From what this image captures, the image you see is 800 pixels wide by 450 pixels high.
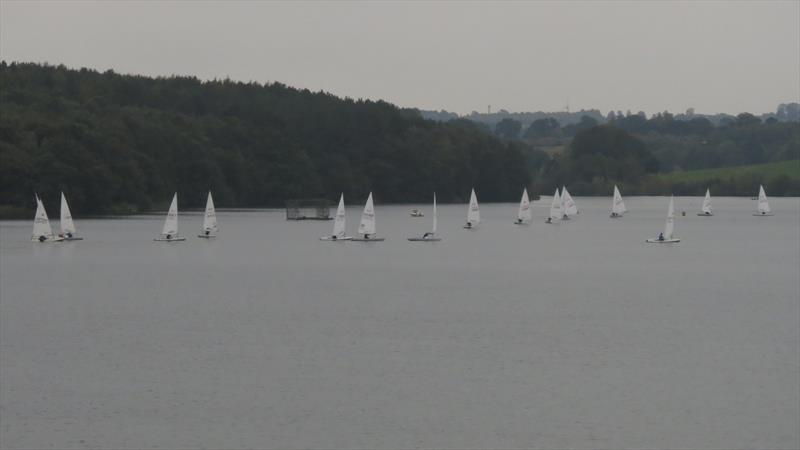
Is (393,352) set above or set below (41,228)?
below

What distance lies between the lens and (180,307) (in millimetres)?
69812

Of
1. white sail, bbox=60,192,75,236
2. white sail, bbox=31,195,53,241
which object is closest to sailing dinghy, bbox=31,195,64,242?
white sail, bbox=31,195,53,241

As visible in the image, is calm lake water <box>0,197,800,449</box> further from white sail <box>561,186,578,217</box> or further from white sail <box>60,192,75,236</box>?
white sail <box>561,186,578,217</box>

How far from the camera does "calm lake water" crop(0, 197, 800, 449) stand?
40125 mm

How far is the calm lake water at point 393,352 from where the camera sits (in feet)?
132

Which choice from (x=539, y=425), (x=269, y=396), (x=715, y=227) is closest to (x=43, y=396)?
(x=269, y=396)

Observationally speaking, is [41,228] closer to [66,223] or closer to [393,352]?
[66,223]

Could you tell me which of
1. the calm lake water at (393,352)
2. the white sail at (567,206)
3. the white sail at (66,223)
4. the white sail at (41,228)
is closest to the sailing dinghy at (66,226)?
the white sail at (66,223)

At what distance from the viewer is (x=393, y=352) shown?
53.9 meters

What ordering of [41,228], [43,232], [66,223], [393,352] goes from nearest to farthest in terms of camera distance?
[393,352]
[41,228]
[43,232]
[66,223]

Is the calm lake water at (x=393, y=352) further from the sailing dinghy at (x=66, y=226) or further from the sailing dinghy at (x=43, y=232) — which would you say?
the sailing dinghy at (x=66, y=226)

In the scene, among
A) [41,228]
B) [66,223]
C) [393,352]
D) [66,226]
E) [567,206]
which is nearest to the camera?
[393,352]

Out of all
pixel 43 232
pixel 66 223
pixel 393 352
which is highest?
pixel 66 223

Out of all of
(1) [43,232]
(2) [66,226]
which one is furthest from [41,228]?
(2) [66,226]
